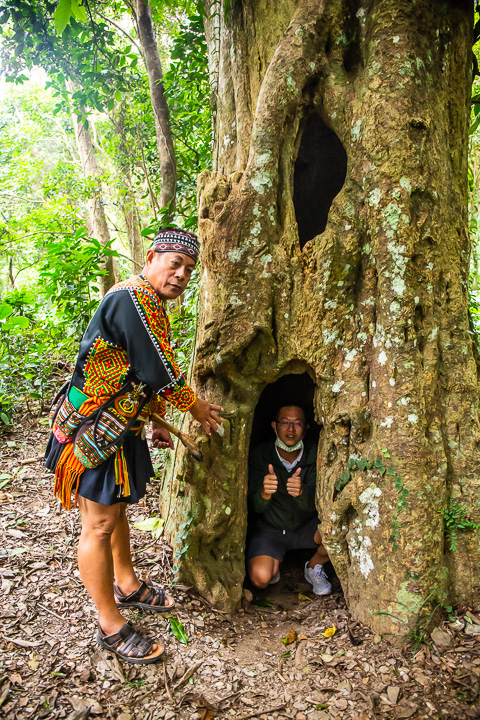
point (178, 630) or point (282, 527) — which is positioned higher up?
point (282, 527)

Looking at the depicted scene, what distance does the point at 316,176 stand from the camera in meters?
3.68

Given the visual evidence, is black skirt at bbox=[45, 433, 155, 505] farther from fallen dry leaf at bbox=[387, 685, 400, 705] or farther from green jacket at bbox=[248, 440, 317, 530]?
fallen dry leaf at bbox=[387, 685, 400, 705]

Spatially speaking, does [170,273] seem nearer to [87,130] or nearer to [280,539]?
[280,539]

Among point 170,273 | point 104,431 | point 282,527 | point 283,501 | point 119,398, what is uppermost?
point 170,273

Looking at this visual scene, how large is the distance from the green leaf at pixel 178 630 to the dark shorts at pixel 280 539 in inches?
37.3

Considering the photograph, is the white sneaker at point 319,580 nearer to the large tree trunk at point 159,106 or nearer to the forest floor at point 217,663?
the forest floor at point 217,663

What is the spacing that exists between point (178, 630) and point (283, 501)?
4.25 feet

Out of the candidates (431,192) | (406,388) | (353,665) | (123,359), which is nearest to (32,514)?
(123,359)

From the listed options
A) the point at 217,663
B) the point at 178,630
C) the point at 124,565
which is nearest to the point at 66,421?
the point at 124,565

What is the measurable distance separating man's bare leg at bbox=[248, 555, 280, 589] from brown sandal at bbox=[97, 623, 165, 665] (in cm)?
113

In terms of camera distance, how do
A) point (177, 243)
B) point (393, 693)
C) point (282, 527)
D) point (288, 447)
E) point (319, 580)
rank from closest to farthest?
point (393, 693) < point (177, 243) < point (319, 580) < point (288, 447) < point (282, 527)

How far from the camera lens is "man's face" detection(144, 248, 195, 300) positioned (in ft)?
8.43

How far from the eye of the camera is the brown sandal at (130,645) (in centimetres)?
254

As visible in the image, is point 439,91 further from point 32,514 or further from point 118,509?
point 32,514
